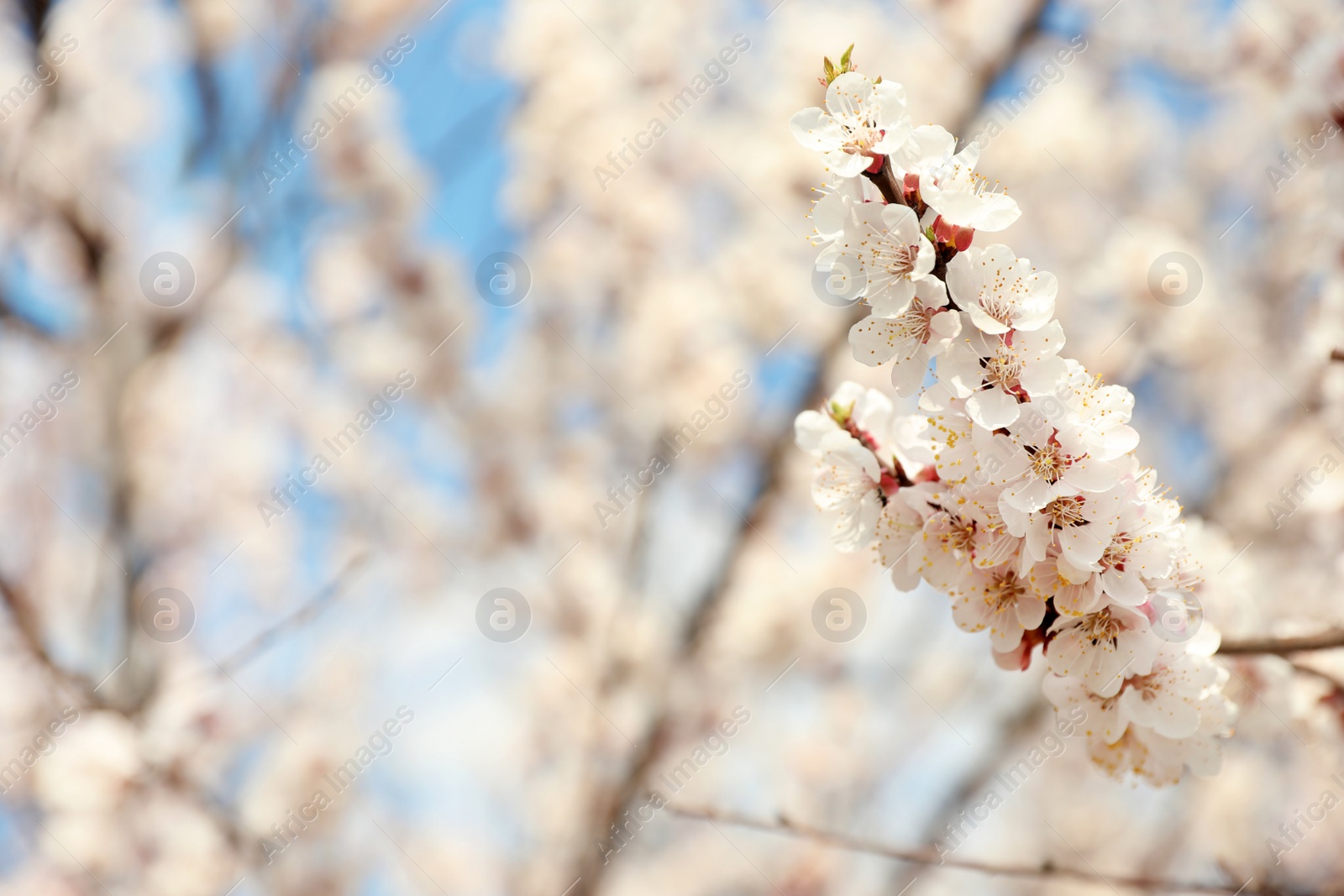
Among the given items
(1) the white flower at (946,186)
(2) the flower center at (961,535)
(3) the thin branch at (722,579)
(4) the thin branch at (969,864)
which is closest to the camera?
(1) the white flower at (946,186)

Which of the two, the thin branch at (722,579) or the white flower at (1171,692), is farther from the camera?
the thin branch at (722,579)

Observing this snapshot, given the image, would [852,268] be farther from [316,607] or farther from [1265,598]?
[1265,598]

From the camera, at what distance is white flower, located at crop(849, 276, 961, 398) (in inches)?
43.5

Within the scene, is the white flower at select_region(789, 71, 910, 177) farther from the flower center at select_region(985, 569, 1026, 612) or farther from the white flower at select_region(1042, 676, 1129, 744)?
the white flower at select_region(1042, 676, 1129, 744)

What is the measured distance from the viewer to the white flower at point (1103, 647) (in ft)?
3.71

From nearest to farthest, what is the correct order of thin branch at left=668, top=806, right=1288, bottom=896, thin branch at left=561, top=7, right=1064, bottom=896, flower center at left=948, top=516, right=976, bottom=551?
flower center at left=948, top=516, right=976, bottom=551
thin branch at left=668, top=806, right=1288, bottom=896
thin branch at left=561, top=7, right=1064, bottom=896

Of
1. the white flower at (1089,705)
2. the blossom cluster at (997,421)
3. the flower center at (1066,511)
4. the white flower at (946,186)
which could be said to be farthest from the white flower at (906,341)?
the white flower at (1089,705)

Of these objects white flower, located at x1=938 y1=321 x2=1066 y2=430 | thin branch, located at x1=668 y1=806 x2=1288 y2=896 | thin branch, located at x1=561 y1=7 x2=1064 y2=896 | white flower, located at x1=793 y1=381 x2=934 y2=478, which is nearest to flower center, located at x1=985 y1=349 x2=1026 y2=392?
white flower, located at x1=938 y1=321 x2=1066 y2=430

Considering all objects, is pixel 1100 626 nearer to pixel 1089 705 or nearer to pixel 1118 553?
pixel 1118 553

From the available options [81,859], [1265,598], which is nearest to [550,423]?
[81,859]

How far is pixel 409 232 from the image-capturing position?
14.3 ft

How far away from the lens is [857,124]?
42.9 inches

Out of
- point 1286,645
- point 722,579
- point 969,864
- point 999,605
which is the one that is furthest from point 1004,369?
point 722,579

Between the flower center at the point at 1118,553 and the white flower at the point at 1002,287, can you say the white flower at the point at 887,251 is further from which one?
the flower center at the point at 1118,553
